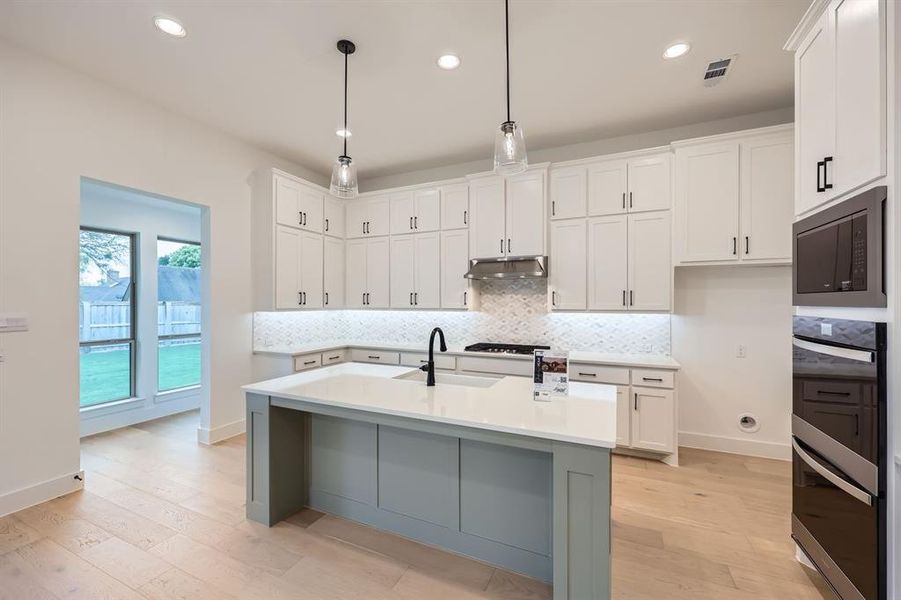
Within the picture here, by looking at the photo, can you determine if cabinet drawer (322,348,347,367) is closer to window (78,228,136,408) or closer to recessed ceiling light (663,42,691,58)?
window (78,228,136,408)

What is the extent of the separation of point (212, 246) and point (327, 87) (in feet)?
6.60

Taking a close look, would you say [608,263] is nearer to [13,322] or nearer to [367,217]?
[367,217]

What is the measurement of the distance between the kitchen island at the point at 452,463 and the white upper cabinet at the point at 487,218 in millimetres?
2043

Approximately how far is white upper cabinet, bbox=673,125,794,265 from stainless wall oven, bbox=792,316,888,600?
4.92ft

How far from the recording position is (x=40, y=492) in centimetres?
278

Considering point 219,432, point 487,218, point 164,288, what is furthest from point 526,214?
point 164,288

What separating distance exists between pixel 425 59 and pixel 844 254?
2.67 meters

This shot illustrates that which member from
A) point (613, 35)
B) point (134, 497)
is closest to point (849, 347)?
point (613, 35)

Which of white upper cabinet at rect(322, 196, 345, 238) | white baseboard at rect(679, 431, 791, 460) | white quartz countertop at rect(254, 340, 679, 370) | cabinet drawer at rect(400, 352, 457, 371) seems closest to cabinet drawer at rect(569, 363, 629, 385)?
white quartz countertop at rect(254, 340, 679, 370)

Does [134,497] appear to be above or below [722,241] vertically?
below

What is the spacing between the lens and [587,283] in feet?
13.1

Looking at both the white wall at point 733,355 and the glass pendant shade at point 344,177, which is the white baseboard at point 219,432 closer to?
the glass pendant shade at point 344,177

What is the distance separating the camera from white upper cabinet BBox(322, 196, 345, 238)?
4996mm

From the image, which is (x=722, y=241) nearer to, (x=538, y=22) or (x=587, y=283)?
(x=587, y=283)
